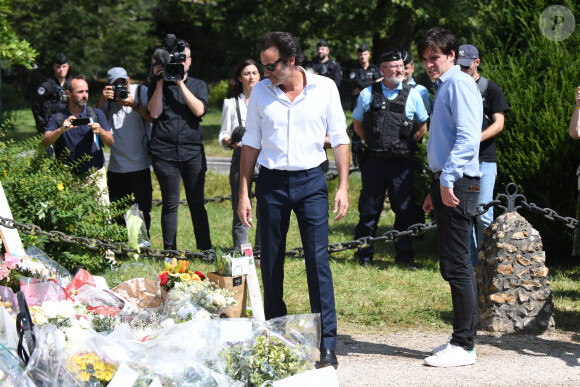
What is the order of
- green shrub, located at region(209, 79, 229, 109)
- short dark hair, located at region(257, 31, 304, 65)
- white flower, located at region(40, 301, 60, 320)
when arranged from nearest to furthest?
white flower, located at region(40, 301, 60, 320) < short dark hair, located at region(257, 31, 304, 65) < green shrub, located at region(209, 79, 229, 109)

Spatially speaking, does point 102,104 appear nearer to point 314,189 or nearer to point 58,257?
point 58,257

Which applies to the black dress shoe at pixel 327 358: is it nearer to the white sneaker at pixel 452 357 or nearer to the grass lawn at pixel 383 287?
the white sneaker at pixel 452 357

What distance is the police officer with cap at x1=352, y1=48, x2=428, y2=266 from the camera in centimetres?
748

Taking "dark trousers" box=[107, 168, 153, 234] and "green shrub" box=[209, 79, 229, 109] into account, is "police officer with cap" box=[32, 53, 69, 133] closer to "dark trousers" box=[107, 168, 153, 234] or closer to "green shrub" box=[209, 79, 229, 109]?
"dark trousers" box=[107, 168, 153, 234]

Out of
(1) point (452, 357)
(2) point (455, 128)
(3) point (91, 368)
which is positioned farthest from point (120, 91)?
(1) point (452, 357)

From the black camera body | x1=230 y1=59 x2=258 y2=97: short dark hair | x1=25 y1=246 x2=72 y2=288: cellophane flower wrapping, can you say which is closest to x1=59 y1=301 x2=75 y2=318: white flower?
x1=25 y1=246 x2=72 y2=288: cellophane flower wrapping

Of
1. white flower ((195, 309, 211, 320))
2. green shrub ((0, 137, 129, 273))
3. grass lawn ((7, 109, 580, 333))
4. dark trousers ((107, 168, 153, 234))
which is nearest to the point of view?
white flower ((195, 309, 211, 320))

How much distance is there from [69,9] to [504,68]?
996 inches

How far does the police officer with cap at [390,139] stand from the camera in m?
7.48

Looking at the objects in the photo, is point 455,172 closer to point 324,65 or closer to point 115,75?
point 115,75

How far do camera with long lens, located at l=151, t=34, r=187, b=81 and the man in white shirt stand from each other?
2709mm

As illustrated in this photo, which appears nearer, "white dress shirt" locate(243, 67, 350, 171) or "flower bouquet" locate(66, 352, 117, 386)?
"flower bouquet" locate(66, 352, 117, 386)

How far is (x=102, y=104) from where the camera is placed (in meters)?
8.45

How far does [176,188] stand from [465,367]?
390 centimetres
